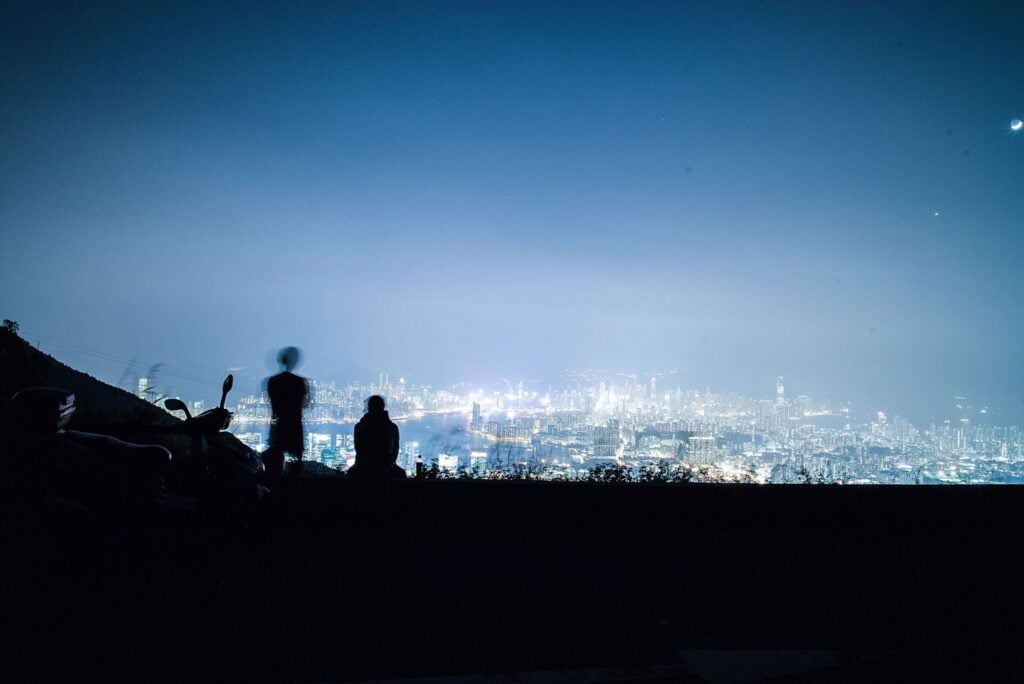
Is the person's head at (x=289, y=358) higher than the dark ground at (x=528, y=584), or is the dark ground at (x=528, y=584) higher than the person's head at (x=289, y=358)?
the person's head at (x=289, y=358)

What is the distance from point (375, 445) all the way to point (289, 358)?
1.45 meters

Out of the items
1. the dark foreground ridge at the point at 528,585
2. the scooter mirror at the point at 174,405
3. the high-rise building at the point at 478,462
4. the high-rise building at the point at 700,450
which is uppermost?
the scooter mirror at the point at 174,405

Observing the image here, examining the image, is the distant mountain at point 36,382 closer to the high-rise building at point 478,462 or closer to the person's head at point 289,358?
the person's head at point 289,358

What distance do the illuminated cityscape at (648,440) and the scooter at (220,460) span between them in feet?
1.42

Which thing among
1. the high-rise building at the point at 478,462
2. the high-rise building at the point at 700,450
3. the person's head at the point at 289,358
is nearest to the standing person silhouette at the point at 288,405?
the person's head at the point at 289,358

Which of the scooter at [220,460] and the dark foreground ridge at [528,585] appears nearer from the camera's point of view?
the dark foreground ridge at [528,585]

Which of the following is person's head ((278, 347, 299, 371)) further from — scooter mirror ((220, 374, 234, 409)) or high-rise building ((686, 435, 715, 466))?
high-rise building ((686, 435, 715, 466))

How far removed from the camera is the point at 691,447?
9570 millimetres

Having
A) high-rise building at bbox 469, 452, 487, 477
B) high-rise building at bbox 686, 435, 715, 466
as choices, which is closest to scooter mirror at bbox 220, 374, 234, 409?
high-rise building at bbox 469, 452, 487, 477

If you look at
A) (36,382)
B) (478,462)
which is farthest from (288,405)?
(36,382)

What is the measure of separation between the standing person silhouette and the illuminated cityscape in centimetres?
15

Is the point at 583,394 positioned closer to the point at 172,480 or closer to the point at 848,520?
the point at 848,520

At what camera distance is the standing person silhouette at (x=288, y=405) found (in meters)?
6.89

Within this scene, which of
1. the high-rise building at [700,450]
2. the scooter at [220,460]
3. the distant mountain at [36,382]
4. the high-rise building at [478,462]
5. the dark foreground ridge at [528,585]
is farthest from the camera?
the high-rise building at [700,450]
